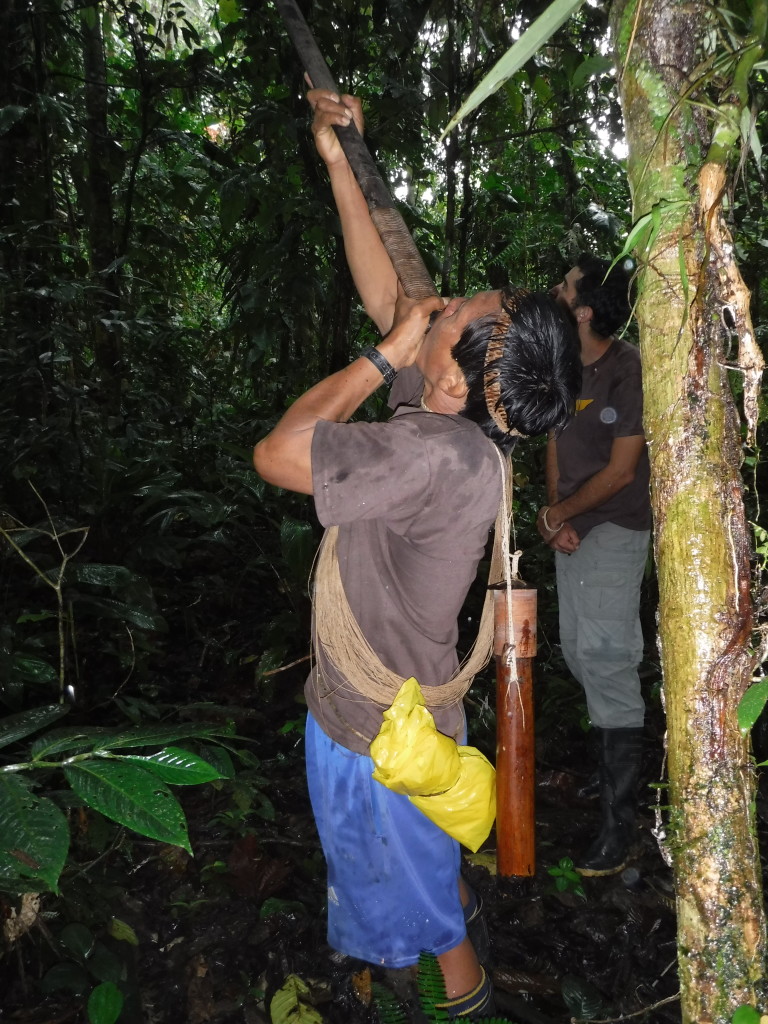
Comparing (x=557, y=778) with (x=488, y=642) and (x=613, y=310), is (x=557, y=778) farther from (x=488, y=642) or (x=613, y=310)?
(x=613, y=310)

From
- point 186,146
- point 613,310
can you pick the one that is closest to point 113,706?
point 613,310

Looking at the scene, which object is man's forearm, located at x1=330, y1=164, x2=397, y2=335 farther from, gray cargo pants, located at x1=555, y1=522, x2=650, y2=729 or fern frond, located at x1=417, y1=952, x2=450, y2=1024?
fern frond, located at x1=417, y1=952, x2=450, y2=1024

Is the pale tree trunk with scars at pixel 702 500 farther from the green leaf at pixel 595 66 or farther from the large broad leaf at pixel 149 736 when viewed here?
the large broad leaf at pixel 149 736

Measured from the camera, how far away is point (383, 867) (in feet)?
5.27

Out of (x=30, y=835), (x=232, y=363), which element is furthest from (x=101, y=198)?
(x=30, y=835)

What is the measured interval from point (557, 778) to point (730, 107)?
2757mm

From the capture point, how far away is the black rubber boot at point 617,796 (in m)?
2.50

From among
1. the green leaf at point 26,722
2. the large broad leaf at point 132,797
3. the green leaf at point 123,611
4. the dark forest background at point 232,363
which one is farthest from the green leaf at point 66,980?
the large broad leaf at point 132,797

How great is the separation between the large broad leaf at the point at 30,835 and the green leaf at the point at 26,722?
21cm

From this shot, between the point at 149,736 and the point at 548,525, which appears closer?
the point at 149,736

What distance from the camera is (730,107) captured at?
30.7 inches

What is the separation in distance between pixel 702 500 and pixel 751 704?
24 cm

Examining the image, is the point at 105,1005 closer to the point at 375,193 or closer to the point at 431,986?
the point at 431,986

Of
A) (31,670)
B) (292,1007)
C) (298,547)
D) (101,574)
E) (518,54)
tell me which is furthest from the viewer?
(298,547)
